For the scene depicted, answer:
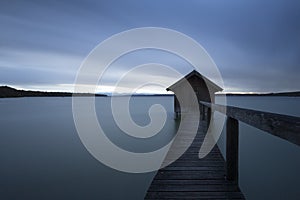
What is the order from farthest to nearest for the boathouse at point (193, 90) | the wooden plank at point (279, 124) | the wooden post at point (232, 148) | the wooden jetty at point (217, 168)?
1. the boathouse at point (193, 90)
2. the wooden post at point (232, 148)
3. the wooden jetty at point (217, 168)
4. the wooden plank at point (279, 124)

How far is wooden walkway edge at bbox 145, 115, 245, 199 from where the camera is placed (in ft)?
11.7

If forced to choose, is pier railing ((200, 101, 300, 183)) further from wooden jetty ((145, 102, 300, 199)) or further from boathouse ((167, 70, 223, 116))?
boathouse ((167, 70, 223, 116))

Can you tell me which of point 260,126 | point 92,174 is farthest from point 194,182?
point 92,174

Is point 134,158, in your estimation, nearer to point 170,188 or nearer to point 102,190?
point 102,190

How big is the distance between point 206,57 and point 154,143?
45.5ft

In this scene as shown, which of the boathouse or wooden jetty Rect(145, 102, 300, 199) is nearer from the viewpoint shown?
wooden jetty Rect(145, 102, 300, 199)

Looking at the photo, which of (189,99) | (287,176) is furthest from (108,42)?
(287,176)

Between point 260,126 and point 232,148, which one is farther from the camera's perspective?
point 232,148

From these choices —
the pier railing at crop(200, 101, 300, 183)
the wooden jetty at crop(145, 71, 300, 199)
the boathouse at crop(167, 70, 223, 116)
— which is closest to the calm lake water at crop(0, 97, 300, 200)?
the wooden jetty at crop(145, 71, 300, 199)

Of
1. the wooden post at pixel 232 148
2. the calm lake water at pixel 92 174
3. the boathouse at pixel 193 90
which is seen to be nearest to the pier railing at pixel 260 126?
the wooden post at pixel 232 148

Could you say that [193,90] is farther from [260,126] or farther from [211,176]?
[260,126]

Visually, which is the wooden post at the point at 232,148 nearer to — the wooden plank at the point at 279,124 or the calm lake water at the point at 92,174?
the wooden plank at the point at 279,124

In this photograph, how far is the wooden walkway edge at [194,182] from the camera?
356cm

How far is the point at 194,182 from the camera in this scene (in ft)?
13.4
